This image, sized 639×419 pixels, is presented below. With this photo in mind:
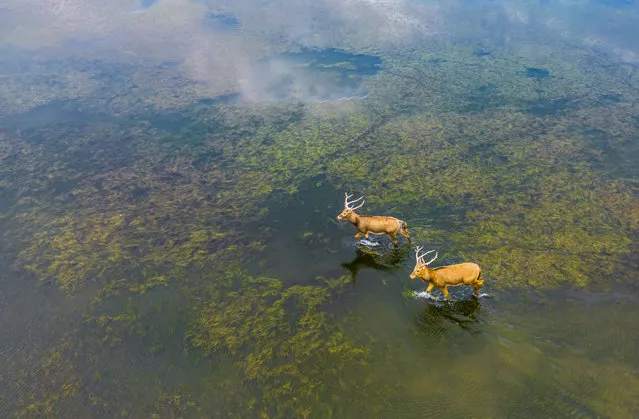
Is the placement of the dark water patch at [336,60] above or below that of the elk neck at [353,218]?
above

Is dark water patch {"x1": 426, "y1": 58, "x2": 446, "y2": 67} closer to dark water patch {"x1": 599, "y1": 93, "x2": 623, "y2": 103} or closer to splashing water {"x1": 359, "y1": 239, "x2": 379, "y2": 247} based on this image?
dark water patch {"x1": 599, "y1": 93, "x2": 623, "y2": 103}

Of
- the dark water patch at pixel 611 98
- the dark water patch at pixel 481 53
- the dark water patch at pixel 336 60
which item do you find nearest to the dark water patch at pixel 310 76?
the dark water patch at pixel 336 60

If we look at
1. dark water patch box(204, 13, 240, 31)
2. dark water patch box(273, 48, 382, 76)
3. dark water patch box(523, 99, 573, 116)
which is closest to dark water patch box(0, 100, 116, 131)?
dark water patch box(273, 48, 382, 76)

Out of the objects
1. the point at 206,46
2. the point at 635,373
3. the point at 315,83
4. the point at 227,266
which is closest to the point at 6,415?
the point at 227,266

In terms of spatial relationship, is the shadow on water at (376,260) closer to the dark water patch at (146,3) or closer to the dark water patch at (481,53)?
the dark water patch at (481,53)

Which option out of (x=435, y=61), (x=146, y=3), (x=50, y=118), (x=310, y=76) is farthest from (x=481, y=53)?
(x=146, y=3)

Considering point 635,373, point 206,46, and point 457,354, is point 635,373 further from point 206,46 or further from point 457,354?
point 206,46

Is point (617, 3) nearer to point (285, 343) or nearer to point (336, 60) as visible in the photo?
point (336, 60)
